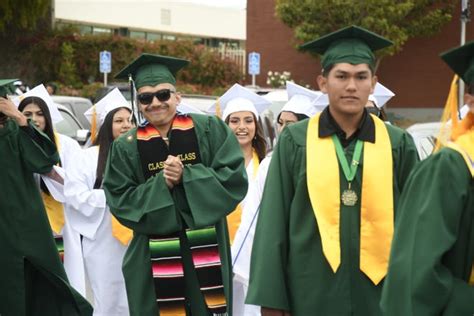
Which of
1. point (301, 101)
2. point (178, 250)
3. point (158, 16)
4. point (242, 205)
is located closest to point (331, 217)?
point (178, 250)

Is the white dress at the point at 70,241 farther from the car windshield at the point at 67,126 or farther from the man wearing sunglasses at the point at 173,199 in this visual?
the car windshield at the point at 67,126

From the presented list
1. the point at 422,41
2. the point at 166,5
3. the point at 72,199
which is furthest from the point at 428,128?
the point at 166,5

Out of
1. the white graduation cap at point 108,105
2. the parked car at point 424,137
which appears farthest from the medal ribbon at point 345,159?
the parked car at point 424,137

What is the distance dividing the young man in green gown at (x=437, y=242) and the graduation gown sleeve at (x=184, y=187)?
206 centimetres

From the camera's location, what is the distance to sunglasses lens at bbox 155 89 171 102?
559 cm

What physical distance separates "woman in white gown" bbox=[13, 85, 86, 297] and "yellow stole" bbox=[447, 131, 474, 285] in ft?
13.8

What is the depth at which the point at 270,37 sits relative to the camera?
123 ft

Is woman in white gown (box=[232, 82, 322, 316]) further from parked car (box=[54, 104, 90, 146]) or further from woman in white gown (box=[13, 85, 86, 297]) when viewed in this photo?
parked car (box=[54, 104, 90, 146])

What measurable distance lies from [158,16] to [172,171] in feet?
153

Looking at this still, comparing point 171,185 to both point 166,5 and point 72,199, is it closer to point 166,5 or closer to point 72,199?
point 72,199

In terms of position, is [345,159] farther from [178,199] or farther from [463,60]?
[178,199]

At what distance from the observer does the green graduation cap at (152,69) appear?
566cm

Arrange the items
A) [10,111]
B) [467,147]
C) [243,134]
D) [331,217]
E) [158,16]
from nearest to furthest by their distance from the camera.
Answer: [467,147] < [331,217] < [10,111] < [243,134] < [158,16]

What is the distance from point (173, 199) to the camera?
5.40 meters
